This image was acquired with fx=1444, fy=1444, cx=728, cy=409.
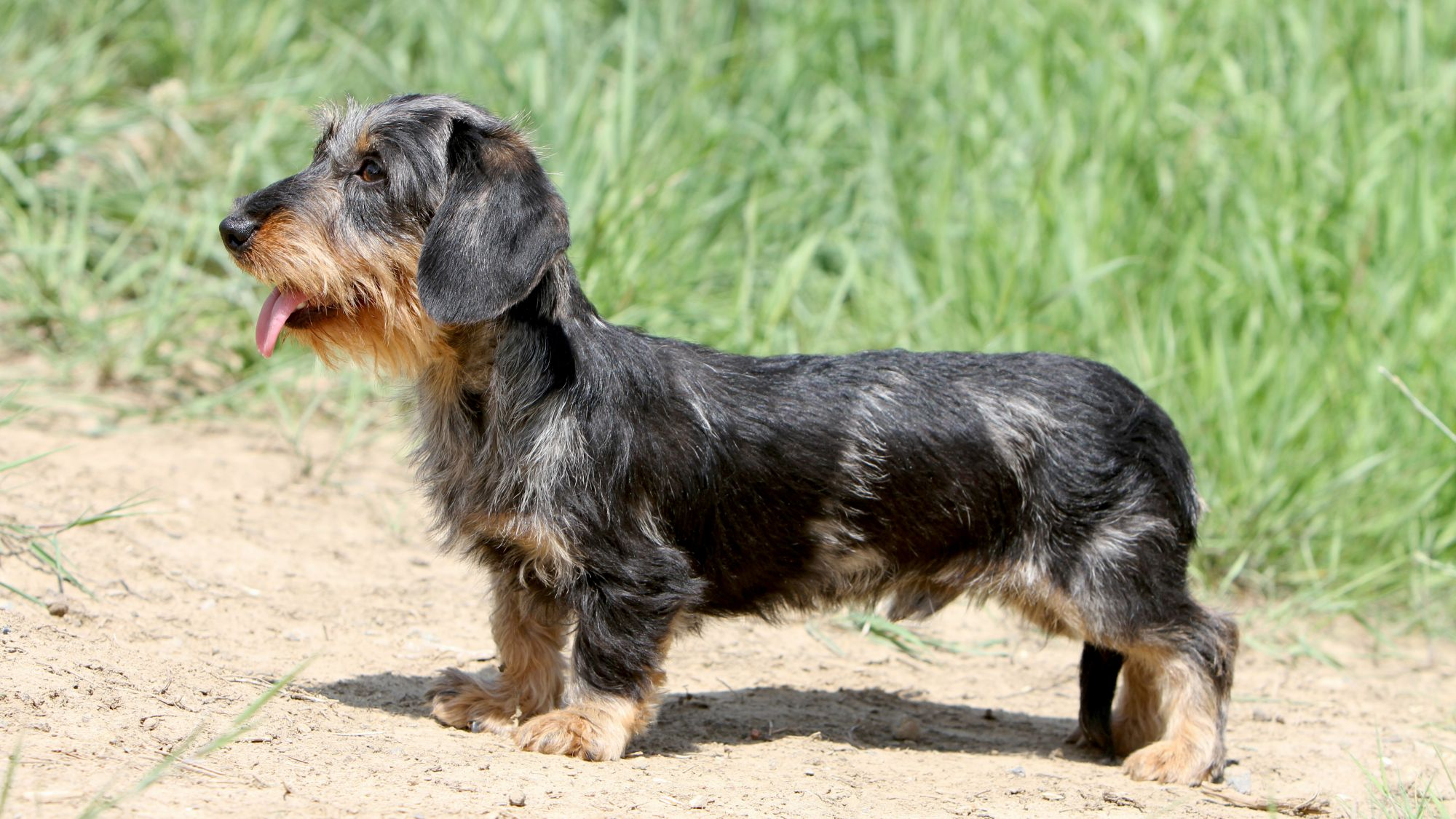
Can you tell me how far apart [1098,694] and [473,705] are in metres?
2.00

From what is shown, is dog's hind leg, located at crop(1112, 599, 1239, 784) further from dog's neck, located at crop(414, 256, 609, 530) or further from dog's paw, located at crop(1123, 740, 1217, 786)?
dog's neck, located at crop(414, 256, 609, 530)

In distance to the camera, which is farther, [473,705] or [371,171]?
[473,705]

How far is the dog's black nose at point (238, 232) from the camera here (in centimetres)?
377

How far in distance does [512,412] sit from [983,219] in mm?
4027

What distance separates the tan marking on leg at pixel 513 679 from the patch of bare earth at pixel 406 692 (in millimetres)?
110

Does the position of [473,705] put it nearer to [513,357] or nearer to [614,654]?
[614,654]

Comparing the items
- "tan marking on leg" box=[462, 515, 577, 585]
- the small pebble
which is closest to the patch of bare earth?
the small pebble

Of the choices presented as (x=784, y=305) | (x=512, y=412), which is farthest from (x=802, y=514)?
(x=784, y=305)

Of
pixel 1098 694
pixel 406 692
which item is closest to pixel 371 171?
pixel 406 692

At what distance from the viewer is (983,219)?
7.34m

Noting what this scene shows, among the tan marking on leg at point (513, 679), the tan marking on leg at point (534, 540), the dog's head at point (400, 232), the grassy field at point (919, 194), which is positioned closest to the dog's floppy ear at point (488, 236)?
the dog's head at point (400, 232)

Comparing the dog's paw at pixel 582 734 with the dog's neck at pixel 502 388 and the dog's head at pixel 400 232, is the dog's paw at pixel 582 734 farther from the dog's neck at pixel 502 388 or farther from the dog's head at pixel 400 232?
the dog's head at pixel 400 232

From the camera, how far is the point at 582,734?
389 cm

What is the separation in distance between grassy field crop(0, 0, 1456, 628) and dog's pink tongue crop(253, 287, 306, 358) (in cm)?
245
